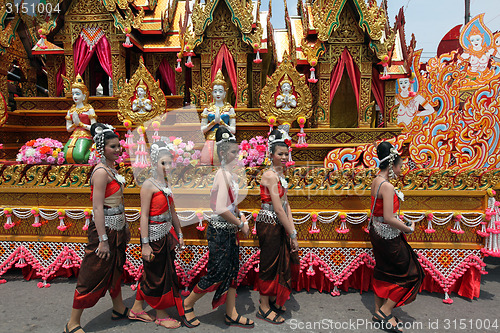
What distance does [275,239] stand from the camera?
310cm

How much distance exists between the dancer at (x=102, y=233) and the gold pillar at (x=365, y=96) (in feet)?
16.9

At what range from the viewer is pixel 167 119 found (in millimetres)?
6391

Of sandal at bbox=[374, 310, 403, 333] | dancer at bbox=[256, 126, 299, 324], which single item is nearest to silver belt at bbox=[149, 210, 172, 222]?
dancer at bbox=[256, 126, 299, 324]

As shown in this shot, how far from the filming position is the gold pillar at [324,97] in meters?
6.47

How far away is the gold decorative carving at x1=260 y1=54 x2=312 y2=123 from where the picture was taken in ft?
18.4

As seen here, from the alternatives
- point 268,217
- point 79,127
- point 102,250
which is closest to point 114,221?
point 102,250

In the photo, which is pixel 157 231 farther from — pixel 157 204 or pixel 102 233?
pixel 102 233

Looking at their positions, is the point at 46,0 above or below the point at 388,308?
above

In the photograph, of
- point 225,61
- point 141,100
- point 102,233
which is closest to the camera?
point 102,233

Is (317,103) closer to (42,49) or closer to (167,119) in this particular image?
(167,119)

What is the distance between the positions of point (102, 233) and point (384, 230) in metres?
2.75

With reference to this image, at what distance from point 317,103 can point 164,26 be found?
4153 millimetres

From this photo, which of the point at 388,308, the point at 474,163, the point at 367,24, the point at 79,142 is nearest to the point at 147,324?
the point at 388,308

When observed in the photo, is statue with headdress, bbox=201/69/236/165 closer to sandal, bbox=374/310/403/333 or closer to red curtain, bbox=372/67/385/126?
red curtain, bbox=372/67/385/126
